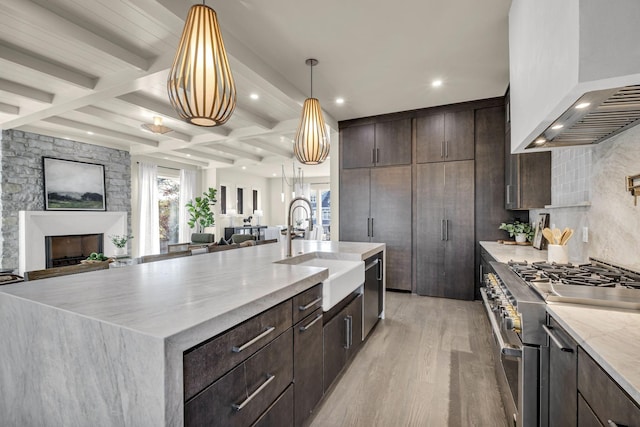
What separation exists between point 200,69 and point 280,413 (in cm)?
174

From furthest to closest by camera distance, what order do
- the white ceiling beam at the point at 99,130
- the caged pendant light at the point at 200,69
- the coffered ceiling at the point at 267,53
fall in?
1. the white ceiling beam at the point at 99,130
2. the coffered ceiling at the point at 267,53
3. the caged pendant light at the point at 200,69

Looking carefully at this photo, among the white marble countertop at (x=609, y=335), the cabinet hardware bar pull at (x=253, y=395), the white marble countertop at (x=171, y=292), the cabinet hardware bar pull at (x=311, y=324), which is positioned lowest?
the cabinet hardware bar pull at (x=253, y=395)

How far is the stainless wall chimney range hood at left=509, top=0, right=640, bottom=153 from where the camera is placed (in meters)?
0.92

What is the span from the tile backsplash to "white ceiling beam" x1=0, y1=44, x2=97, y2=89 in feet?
15.1

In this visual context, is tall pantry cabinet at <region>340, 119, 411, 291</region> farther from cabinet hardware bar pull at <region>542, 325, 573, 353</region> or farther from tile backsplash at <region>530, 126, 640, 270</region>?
cabinet hardware bar pull at <region>542, 325, 573, 353</region>

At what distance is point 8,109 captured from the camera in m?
3.91

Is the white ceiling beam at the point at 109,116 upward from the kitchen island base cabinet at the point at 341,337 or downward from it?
upward

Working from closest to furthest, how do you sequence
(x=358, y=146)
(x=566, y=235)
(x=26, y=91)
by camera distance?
1. (x=566, y=235)
2. (x=26, y=91)
3. (x=358, y=146)

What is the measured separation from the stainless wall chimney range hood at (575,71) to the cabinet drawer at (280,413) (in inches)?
62.8

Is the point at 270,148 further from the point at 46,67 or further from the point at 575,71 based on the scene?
the point at 575,71

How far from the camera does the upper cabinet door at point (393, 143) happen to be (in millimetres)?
4387

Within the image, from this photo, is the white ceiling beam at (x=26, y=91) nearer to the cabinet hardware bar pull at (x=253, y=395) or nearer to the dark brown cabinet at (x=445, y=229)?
the cabinet hardware bar pull at (x=253, y=395)

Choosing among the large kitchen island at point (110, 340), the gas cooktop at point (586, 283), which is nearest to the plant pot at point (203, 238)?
the large kitchen island at point (110, 340)

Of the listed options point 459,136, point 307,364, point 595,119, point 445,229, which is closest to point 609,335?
point 595,119
